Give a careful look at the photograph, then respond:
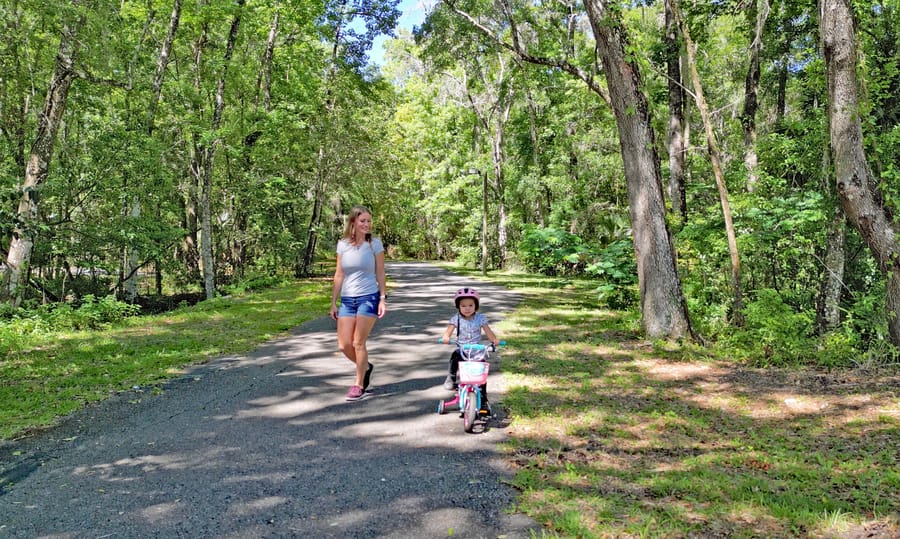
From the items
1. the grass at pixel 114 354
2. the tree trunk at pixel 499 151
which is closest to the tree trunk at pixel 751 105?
the grass at pixel 114 354

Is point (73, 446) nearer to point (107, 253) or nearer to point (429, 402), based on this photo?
point (429, 402)

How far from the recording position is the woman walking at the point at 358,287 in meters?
5.89

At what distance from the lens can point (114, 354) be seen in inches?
323

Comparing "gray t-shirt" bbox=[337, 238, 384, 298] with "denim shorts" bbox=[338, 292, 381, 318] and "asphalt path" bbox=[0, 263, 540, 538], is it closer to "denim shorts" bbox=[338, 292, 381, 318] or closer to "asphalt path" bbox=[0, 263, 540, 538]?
"denim shorts" bbox=[338, 292, 381, 318]

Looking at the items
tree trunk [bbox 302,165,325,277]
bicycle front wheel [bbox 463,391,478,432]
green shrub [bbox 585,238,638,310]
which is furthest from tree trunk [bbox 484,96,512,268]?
bicycle front wheel [bbox 463,391,478,432]

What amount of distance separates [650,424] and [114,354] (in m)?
7.70

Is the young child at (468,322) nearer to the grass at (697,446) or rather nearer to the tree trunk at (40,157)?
the grass at (697,446)

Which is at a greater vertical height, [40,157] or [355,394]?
[40,157]

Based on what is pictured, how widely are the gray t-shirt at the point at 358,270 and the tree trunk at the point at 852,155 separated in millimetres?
6296

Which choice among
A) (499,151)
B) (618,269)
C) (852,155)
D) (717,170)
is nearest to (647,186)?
(717,170)

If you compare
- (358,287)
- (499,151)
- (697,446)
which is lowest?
(697,446)

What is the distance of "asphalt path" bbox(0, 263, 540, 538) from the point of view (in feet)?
10.8

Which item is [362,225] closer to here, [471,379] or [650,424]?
[471,379]

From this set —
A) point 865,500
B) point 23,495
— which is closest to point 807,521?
point 865,500
